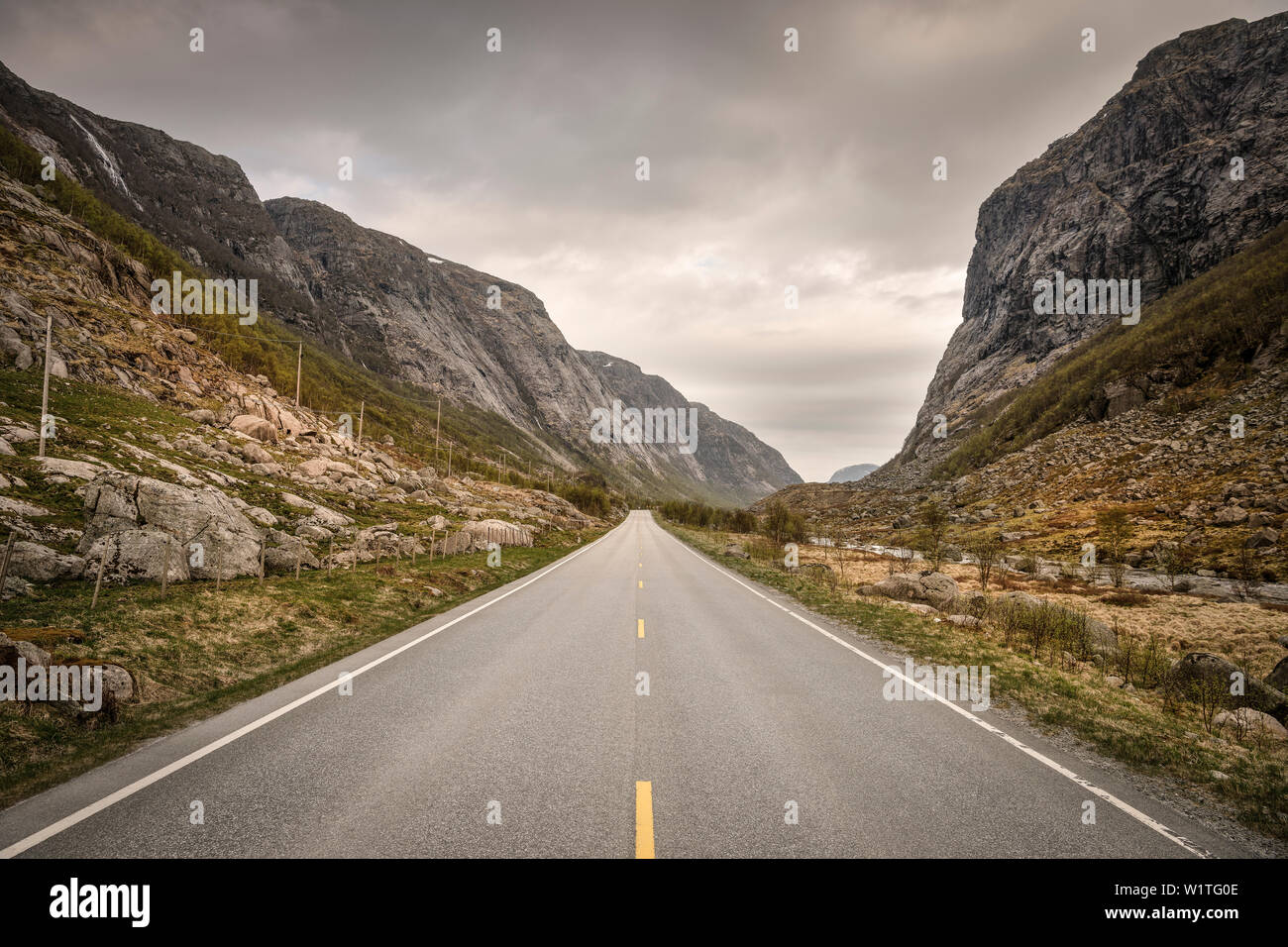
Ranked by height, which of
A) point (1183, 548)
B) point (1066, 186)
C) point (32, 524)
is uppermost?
point (1066, 186)

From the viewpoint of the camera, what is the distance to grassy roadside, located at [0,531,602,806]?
5.92 meters

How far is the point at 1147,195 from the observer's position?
11656cm

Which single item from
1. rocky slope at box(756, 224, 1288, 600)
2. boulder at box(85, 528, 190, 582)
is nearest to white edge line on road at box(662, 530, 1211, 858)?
boulder at box(85, 528, 190, 582)

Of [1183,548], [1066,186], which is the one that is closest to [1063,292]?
[1066,186]

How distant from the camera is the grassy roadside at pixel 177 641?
592 centimetres

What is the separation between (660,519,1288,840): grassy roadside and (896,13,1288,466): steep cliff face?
5107 inches

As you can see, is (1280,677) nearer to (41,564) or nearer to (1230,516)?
(41,564)

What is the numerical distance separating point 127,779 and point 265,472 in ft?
125

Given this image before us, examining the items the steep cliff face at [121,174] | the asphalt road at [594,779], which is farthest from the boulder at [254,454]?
the steep cliff face at [121,174]

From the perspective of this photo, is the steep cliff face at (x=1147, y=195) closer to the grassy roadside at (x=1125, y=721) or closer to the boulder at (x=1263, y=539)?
the boulder at (x=1263, y=539)

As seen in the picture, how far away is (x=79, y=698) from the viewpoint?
6.65 meters

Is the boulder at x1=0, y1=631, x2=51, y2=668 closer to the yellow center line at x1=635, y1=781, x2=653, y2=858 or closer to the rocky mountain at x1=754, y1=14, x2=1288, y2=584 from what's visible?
the yellow center line at x1=635, y1=781, x2=653, y2=858

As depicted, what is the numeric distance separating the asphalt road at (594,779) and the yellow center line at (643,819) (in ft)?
0.07
